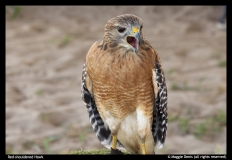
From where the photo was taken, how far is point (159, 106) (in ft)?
15.6

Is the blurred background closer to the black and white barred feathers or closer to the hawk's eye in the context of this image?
the black and white barred feathers

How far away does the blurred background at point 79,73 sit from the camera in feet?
25.6

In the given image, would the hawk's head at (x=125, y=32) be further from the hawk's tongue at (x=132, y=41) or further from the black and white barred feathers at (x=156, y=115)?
the black and white barred feathers at (x=156, y=115)

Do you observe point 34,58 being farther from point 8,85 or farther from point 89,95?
point 89,95

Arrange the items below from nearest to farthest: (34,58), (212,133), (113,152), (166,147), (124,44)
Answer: (124,44) < (113,152) < (166,147) < (212,133) < (34,58)

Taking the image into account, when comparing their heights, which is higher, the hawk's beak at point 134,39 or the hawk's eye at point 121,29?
the hawk's eye at point 121,29

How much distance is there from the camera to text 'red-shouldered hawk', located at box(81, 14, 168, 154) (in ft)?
14.4

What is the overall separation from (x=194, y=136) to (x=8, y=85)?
3.44 m

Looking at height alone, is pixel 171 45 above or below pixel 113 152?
above

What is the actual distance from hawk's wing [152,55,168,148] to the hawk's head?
0.37m

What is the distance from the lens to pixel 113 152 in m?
4.84

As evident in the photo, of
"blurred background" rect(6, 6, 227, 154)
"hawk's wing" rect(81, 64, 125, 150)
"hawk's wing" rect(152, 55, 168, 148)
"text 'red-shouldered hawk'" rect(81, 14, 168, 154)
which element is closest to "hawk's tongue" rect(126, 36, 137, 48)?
"text 'red-shouldered hawk'" rect(81, 14, 168, 154)

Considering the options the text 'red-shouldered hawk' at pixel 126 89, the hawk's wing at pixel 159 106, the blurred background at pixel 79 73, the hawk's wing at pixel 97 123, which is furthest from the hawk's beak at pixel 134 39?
the blurred background at pixel 79 73
